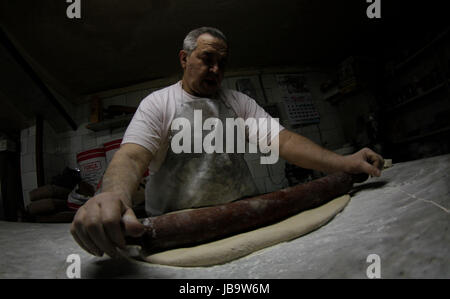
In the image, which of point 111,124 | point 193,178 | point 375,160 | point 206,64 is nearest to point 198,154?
point 193,178

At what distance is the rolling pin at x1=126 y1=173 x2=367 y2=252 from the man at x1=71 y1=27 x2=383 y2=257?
0.87 ft

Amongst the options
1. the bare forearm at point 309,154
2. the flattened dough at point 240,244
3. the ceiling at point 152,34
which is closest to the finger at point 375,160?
the bare forearm at point 309,154

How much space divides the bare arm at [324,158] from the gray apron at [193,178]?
306 millimetres

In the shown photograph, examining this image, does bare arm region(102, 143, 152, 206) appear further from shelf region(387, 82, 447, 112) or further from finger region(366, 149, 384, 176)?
shelf region(387, 82, 447, 112)

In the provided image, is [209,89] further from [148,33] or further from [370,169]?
[148,33]

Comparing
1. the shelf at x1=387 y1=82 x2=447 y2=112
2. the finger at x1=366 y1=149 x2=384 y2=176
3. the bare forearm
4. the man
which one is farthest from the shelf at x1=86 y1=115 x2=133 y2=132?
the shelf at x1=387 y1=82 x2=447 y2=112

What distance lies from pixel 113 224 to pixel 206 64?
96 centimetres

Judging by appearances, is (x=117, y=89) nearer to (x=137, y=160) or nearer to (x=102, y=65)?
(x=102, y=65)

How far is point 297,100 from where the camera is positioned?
11.5 ft

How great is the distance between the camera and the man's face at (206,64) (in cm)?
123

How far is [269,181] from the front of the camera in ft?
Answer: 10.3

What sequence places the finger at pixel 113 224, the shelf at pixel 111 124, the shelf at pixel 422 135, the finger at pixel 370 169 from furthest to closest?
the shelf at pixel 111 124 < the shelf at pixel 422 135 < the finger at pixel 370 169 < the finger at pixel 113 224

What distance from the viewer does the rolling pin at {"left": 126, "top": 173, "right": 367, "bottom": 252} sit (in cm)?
66

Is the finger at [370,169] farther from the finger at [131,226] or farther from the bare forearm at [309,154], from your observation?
the finger at [131,226]
